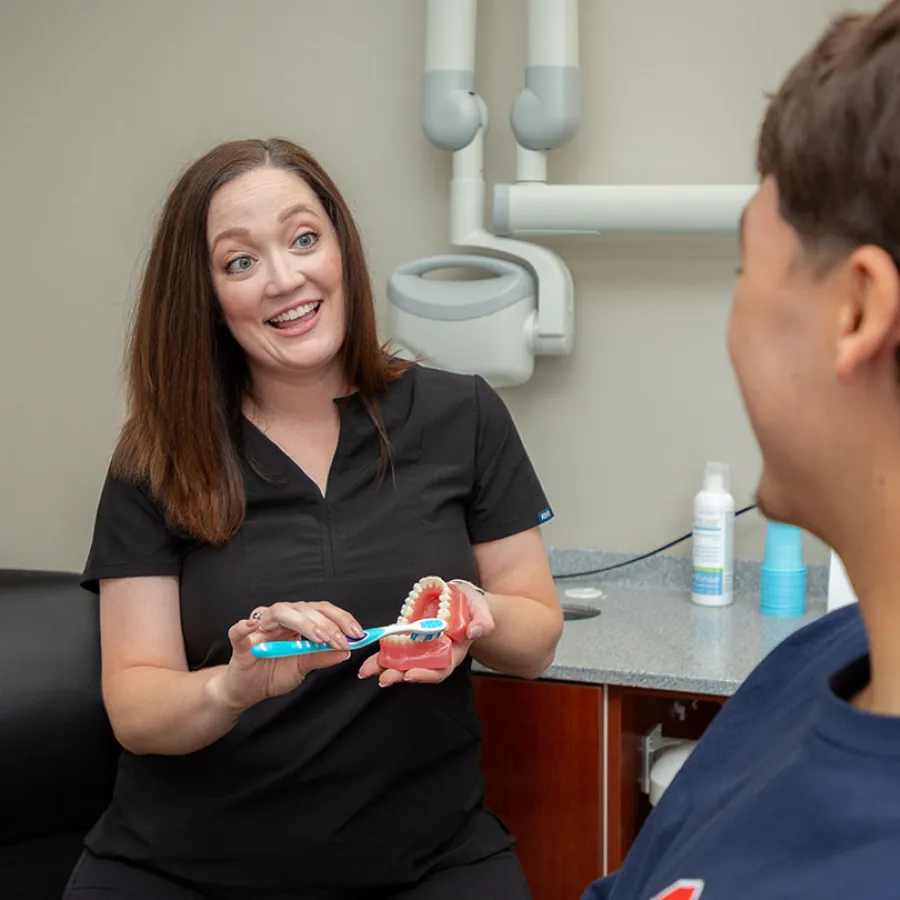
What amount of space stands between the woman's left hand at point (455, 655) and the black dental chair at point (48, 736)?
42 cm

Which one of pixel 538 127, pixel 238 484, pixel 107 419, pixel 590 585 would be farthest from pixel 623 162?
pixel 107 419

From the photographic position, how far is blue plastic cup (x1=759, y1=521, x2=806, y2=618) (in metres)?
1.91

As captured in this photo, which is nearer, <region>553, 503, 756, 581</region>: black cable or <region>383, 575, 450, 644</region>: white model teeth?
<region>383, 575, 450, 644</region>: white model teeth

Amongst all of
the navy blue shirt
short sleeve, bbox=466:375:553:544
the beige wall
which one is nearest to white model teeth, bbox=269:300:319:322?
short sleeve, bbox=466:375:553:544

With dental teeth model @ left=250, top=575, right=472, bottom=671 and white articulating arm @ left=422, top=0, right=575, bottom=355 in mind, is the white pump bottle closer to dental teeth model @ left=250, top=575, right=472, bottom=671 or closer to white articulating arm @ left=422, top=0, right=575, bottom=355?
white articulating arm @ left=422, top=0, right=575, bottom=355

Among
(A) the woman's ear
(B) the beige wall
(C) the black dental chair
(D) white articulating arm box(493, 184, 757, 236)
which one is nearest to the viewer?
(A) the woman's ear

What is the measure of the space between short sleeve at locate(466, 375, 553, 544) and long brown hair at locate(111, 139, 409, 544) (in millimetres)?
131

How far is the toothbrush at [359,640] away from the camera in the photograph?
49.3 inches

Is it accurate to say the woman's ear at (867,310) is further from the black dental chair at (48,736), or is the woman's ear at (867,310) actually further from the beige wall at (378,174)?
the beige wall at (378,174)

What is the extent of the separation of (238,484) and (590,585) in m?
0.84

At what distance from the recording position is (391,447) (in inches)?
60.7

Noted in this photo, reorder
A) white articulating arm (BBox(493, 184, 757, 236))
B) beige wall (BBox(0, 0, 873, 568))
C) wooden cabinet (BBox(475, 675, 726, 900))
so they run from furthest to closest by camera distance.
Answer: beige wall (BBox(0, 0, 873, 568)), white articulating arm (BBox(493, 184, 757, 236)), wooden cabinet (BBox(475, 675, 726, 900))

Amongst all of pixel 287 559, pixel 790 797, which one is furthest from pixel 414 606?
pixel 790 797

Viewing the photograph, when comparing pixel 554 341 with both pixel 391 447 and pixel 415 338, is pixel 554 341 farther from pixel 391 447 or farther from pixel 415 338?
pixel 391 447
